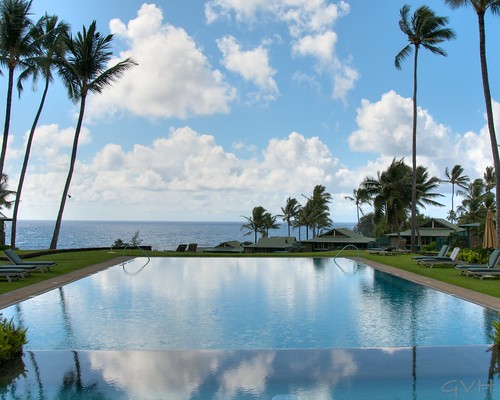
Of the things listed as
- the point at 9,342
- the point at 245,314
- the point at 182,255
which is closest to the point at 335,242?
the point at 182,255

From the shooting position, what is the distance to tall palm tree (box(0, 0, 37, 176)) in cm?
2212

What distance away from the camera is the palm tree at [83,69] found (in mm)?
25406

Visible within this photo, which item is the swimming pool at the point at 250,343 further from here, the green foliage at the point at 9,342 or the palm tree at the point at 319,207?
the palm tree at the point at 319,207

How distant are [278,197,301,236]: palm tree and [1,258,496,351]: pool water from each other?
51.6m

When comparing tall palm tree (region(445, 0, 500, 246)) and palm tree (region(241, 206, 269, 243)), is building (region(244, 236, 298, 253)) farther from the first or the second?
tall palm tree (region(445, 0, 500, 246))

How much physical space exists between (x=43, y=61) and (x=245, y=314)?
19.9 metres

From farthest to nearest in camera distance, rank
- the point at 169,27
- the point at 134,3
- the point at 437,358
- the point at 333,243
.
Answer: the point at 333,243, the point at 134,3, the point at 169,27, the point at 437,358

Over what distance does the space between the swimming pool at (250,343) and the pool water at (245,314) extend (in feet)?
0.11

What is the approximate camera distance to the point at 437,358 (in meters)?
6.13

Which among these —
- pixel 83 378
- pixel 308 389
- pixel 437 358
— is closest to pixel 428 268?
pixel 437 358

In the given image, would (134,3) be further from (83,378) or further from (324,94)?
(83,378)

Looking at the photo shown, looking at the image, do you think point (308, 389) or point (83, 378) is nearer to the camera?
point (308, 389)

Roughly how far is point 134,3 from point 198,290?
18263mm

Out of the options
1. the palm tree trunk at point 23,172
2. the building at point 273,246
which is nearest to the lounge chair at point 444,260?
the palm tree trunk at point 23,172
